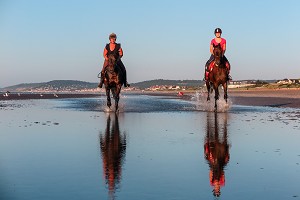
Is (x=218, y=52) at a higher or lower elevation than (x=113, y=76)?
higher

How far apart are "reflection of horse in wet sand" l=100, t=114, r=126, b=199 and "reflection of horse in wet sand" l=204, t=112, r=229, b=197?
1.44m

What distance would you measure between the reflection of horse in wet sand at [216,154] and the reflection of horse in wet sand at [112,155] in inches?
56.6

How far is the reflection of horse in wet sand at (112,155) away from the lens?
6852mm

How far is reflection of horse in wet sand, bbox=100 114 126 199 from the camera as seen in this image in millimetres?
6852

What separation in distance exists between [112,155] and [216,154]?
214 centimetres

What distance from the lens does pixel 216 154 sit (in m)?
9.57

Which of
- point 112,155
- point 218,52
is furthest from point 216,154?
point 218,52

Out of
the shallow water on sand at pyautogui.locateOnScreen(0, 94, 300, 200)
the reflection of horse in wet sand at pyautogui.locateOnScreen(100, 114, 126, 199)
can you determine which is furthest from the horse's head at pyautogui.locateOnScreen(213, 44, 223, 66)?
the shallow water on sand at pyautogui.locateOnScreen(0, 94, 300, 200)

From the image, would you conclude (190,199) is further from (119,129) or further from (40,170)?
(119,129)

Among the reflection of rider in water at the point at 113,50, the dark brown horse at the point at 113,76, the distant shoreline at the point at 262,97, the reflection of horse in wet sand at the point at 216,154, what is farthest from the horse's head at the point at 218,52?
the distant shoreline at the point at 262,97

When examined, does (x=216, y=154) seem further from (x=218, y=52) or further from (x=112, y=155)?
(x=218, y=52)

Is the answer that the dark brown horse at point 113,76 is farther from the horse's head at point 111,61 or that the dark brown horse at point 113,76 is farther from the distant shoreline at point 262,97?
the distant shoreline at point 262,97

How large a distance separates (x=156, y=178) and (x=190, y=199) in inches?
51.7

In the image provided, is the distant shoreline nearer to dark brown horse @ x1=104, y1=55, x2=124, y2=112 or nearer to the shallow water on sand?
dark brown horse @ x1=104, y1=55, x2=124, y2=112
